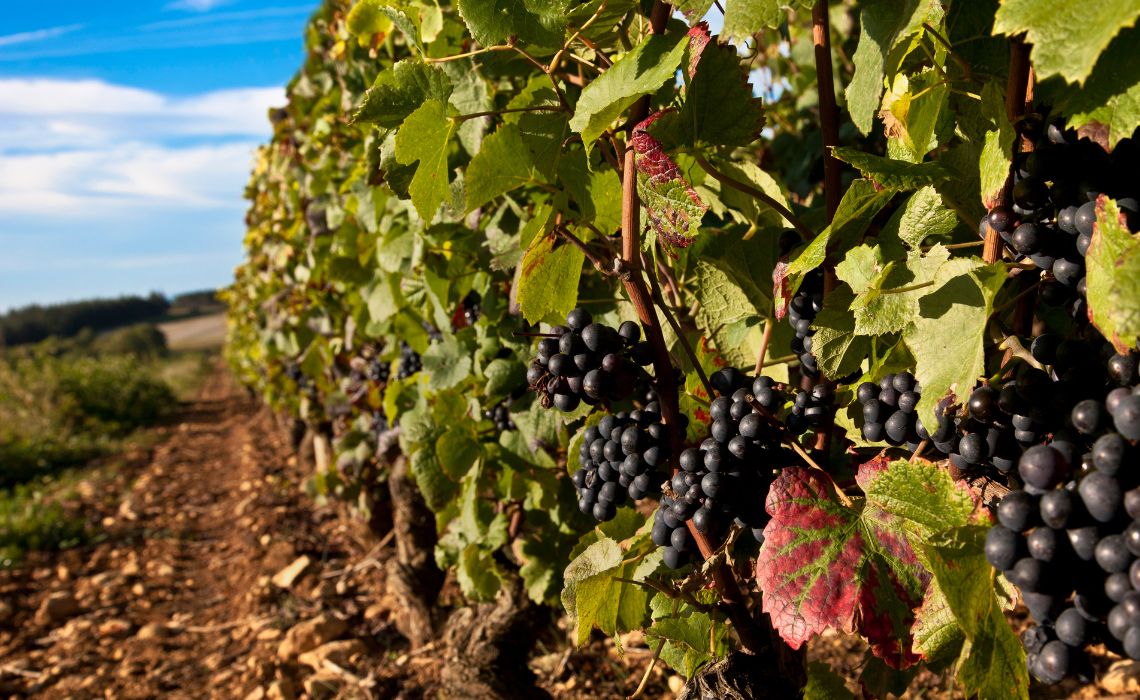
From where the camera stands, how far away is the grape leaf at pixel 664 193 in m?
1.25

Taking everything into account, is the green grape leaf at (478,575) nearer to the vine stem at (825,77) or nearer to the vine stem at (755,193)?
the vine stem at (755,193)

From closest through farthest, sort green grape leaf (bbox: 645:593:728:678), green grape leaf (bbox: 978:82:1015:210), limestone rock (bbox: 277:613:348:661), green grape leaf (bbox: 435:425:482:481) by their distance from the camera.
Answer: green grape leaf (bbox: 978:82:1015:210) < green grape leaf (bbox: 645:593:728:678) < green grape leaf (bbox: 435:425:482:481) < limestone rock (bbox: 277:613:348:661)

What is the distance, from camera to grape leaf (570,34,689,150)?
3.83ft

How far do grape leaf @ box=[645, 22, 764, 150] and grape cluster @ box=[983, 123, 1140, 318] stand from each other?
477 mm

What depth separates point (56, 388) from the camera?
18547 mm

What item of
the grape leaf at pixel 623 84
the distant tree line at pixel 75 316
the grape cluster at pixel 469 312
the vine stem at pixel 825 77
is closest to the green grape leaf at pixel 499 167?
the grape leaf at pixel 623 84

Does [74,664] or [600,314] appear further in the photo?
[74,664]

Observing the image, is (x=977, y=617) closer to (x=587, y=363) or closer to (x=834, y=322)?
(x=834, y=322)

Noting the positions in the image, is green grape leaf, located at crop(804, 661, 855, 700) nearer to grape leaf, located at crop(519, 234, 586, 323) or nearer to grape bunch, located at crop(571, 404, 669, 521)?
grape bunch, located at crop(571, 404, 669, 521)

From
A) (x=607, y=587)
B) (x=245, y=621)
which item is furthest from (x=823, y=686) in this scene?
(x=245, y=621)

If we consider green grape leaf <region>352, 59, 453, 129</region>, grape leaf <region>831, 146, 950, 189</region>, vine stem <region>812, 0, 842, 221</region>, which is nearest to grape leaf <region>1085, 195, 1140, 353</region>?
grape leaf <region>831, 146, 950, 189</region>

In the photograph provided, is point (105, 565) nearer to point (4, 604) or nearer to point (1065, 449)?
point (4, 604)

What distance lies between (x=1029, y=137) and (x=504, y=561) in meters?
2.69

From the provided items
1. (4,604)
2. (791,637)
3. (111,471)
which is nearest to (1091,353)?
(791,637)
